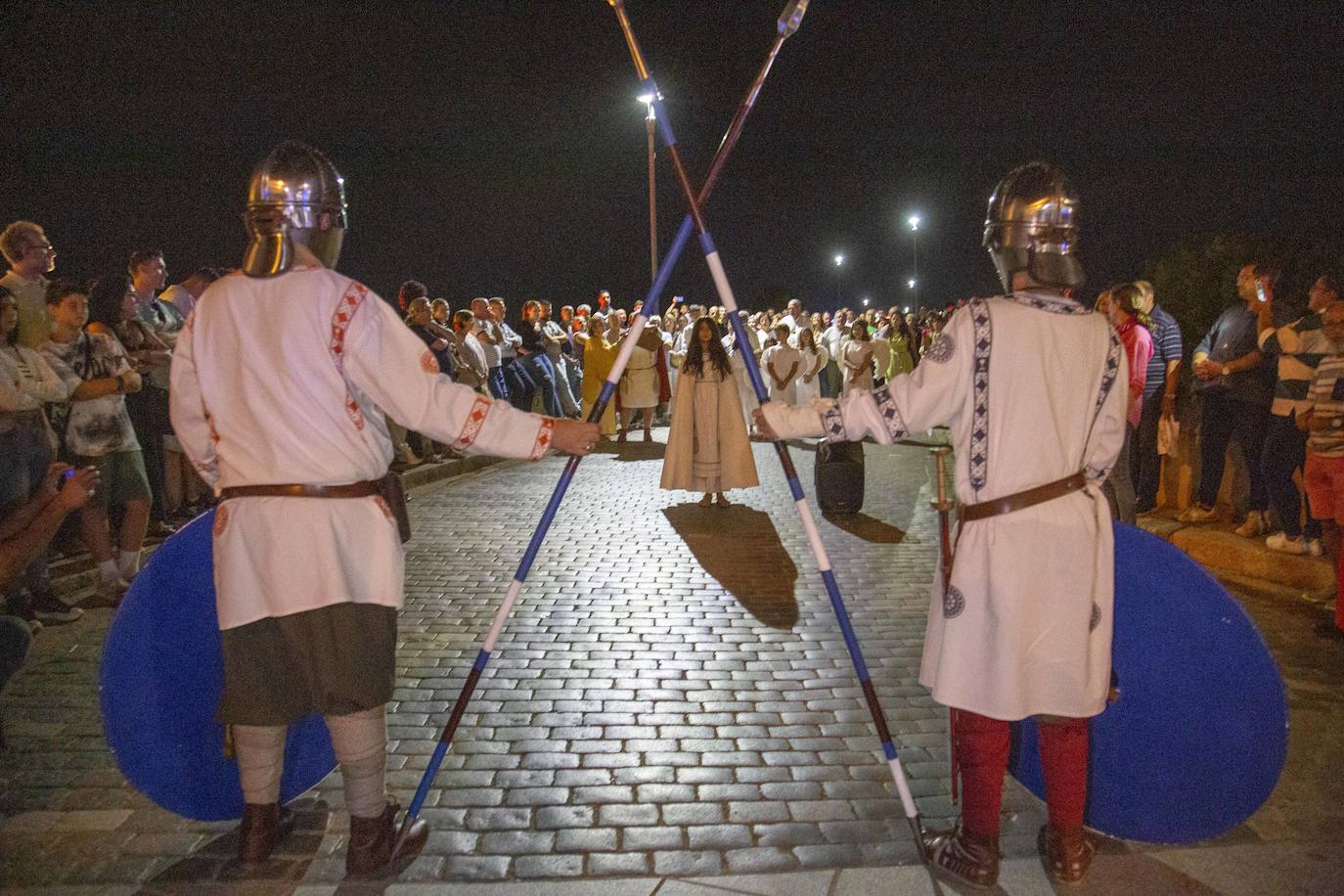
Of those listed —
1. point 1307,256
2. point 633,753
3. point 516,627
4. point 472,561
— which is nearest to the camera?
point 633,753

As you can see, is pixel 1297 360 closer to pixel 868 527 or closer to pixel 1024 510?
pixel 868 527

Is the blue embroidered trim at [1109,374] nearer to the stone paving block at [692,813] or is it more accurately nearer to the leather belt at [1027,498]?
the leather belt at [1027,498]

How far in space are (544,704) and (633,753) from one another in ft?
2.25

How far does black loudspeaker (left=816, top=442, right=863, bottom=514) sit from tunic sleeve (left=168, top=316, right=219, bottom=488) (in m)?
6.42

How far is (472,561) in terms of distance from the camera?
23.8ft

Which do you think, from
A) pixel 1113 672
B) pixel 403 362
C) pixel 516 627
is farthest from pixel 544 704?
pixel 1113 672

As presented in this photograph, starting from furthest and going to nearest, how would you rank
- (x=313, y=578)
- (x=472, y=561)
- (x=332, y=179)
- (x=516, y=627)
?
(x=472, y=561)
(x=516, y=627)
(x=332, y=179)
(x=313, y=578)

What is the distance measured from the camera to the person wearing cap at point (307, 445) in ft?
8.91

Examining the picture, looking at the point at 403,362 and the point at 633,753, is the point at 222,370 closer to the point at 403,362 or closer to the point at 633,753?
the point at 403,362

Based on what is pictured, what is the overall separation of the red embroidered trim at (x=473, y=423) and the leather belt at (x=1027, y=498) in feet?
5.01

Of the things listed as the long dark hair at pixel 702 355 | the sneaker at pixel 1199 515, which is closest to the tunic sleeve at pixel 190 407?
the long dark hair at pixel 702 355

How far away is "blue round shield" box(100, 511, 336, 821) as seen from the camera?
285cm

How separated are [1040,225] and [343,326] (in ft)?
6.97

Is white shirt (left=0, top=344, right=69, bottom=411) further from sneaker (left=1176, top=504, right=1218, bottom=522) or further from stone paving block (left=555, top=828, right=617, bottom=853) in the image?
sneaker (left=1176, top=504, right=1218, bottom=522)
